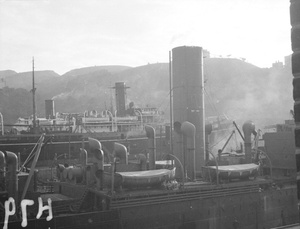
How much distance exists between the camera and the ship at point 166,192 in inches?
564

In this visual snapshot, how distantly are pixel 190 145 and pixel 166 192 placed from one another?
3994 mm

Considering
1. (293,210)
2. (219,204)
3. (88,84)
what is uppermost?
(88,84)

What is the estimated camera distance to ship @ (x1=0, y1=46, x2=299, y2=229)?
1433 centimetres

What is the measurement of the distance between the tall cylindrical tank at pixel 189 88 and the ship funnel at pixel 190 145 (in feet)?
6.81

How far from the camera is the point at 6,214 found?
13.5 meters

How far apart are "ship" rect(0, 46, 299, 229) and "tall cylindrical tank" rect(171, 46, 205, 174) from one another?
6 cm

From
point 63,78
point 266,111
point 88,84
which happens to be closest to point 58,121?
point 266,111

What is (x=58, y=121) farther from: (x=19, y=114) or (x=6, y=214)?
(x=19, y=114)

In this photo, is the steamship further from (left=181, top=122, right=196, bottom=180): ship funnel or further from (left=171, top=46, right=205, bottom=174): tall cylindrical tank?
(left=181, top=122, right=196, bottom=180): ship funnel

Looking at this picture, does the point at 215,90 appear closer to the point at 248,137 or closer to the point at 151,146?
the point at 248,137

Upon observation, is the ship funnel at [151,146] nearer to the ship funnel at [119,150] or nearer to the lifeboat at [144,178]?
the ship funnel at [119,150]

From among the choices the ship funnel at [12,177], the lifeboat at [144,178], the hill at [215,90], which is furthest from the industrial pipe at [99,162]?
the hill at [215,90]

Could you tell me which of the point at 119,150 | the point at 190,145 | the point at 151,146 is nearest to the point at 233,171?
the point at 190,145

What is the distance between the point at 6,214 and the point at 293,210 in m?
15.7
